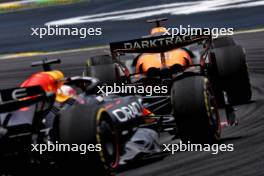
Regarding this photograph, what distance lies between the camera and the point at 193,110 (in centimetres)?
905

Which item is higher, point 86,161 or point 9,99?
point 9,99

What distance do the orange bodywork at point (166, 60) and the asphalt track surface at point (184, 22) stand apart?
0.92 metres

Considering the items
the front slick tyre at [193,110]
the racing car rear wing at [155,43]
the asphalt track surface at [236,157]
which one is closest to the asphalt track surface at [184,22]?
the asphalt track surface at [236,157]

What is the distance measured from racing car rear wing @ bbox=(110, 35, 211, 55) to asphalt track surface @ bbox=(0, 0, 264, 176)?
1.17 meters

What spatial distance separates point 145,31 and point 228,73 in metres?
9.99

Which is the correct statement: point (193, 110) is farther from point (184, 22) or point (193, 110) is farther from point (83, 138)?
point (184, 22)

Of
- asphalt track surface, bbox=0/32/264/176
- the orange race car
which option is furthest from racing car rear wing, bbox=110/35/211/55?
asphalt track surface, bbox=0/32/264/176

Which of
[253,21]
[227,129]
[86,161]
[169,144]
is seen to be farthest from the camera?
[253,21]

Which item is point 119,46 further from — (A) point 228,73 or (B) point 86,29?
(B) point 86,29

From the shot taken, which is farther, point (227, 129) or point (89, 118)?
point (227, 129)

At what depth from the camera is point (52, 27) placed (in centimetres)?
2450

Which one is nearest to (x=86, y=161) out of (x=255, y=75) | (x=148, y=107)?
(x=148, y=107)

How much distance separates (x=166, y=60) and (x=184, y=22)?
33.4ft

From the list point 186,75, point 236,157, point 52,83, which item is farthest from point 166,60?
point 52,83
